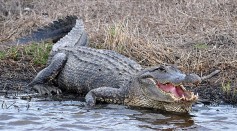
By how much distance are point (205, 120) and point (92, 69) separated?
173cm

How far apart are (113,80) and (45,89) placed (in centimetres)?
87

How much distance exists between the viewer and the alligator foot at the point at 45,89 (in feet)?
22.2

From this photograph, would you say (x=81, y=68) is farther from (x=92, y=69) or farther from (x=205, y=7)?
(x=205, y=7)

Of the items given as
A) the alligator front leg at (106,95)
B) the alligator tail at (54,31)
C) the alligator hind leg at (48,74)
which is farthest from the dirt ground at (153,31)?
the alligator front leg at (106,95)

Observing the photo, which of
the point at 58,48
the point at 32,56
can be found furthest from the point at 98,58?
the point at 32,56

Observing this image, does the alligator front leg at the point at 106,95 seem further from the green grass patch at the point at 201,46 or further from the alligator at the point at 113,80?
the green grass patch at the point at 201,46

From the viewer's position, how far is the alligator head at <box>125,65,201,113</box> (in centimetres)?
564

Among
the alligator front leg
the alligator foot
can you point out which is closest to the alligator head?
the alligator front leg

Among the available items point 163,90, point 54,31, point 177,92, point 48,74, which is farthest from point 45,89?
point 54,31

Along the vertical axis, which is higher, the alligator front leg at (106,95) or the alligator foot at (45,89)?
the alligator foot at (45,89)

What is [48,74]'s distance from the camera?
7059 millimetres

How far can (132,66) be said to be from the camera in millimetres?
6602

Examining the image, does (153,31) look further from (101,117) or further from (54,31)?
(101,117)

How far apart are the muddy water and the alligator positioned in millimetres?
139
